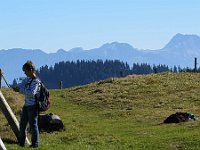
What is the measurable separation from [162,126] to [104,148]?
8676 mm

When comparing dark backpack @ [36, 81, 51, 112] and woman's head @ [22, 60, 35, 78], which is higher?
woman's head @ [22, 60, 35, 78]

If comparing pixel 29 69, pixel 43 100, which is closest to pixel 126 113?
pixel 43 100

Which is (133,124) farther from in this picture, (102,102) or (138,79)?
(138,79)

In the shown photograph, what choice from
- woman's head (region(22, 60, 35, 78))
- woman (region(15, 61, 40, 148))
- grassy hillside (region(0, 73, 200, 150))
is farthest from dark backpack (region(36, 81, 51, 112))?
grassy hillside (region(0, 73, 200, 150))

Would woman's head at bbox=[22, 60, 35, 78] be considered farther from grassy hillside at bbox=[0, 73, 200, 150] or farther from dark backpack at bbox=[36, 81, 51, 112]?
grassy hillside at bbox=[0, 73, 200, 150]

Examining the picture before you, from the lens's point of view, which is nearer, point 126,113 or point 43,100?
point 43,100

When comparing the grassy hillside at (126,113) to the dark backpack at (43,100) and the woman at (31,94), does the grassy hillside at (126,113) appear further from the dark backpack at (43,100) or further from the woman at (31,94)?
the dark backpack at (43,100)

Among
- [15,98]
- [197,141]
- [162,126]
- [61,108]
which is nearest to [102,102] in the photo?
[61,108]

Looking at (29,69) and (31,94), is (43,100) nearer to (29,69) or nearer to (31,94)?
(31,94)

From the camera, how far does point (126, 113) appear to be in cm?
3500

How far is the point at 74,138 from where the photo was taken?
22.5 m

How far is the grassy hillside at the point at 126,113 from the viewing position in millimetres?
20789

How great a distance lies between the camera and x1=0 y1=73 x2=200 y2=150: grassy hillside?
20789 mm

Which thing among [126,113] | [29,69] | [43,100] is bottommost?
[126,113]
